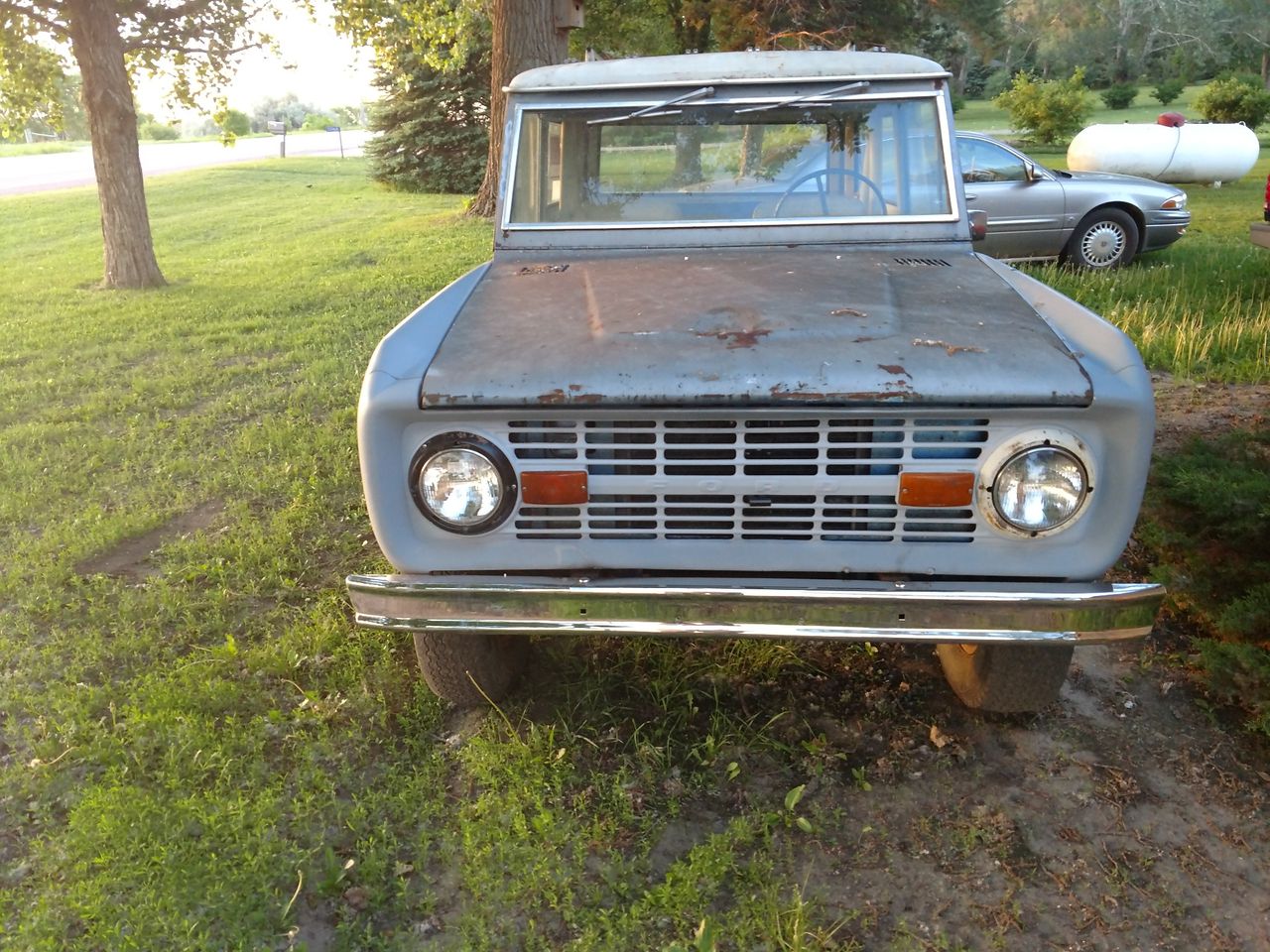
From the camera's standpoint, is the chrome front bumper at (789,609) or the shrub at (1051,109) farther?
the shrub at (1051,109)

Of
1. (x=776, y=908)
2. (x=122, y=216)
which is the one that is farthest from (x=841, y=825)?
(x=122, y=216)

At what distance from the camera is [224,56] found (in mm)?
11109

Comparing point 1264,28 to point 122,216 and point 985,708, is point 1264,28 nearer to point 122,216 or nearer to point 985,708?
point 122,216

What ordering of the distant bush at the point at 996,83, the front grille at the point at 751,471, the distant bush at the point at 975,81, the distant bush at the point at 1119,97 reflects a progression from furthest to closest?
the distant bush at the point at 975,81 < the distant bush at the point at 996,83 < the distant bush at the point at 1119,97 < the front grille at the point at 751,471

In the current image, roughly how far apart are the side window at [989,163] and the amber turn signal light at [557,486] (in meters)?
8.46

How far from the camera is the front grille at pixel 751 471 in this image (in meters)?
2.38

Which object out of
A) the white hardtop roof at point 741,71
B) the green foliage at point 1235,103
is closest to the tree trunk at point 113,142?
the white hardtop roof at point 741,71

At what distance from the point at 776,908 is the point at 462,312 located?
1828 millimetres

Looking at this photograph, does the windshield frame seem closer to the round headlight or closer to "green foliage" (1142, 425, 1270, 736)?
"green foliage" (1142, 425, 1270, 736)

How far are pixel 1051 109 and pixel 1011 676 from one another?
80.5ft

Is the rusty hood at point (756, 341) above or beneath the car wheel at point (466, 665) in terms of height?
above

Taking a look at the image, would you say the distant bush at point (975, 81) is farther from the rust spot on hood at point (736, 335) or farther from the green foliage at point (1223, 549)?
the rust spot on hood at point (736, 335)

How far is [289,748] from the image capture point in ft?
9.93

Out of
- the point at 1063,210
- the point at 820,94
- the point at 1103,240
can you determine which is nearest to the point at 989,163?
the point at 1063,210
